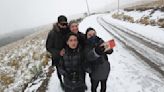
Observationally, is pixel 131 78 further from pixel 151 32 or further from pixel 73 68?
pixel 151 32

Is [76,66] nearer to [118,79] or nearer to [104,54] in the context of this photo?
[104,54]

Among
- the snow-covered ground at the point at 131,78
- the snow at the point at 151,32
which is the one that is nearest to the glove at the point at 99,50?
the snow-covered ground at the point at 131,78

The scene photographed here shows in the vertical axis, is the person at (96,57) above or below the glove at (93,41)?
below

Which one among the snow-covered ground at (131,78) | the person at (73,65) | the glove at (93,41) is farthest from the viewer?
the snow-covered ground at (131,78)

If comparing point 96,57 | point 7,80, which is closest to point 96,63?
point 96,57

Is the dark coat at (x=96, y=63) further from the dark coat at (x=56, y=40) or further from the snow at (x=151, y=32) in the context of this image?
the snow at (x=151, y=32)

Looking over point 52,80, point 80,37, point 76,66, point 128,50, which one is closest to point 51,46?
point 80,37

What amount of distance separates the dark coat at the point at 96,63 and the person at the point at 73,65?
155 mm

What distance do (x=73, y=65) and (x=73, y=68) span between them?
0.23ft

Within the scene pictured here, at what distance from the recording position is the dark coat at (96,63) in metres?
4.35

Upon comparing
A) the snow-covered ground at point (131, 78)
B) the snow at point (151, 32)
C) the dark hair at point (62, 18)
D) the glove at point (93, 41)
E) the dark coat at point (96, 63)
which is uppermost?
the dark hair at point (62, 18)

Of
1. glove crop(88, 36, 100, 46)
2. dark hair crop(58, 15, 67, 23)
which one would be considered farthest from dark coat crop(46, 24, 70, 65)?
glove crop(88, 36, 100, 46)

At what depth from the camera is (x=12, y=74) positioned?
1483 cm

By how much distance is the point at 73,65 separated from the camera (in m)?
4.34
